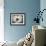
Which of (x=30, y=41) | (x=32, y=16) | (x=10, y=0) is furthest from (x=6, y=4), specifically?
(x=30, y=41)

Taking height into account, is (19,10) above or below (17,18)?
above

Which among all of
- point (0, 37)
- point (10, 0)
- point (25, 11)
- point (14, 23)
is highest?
point (10, 0)

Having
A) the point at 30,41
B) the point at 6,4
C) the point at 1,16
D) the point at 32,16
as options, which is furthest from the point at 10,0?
the point at 30,41

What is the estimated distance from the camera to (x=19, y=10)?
5770 mm

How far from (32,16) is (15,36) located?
3.67ft

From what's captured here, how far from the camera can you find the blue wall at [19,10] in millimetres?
5754

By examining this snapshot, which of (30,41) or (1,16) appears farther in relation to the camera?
(1,16)

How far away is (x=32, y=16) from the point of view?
5.81 meters

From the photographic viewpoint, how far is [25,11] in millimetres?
5785

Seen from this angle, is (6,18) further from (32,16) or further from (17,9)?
(32,16)

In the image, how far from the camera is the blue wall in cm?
575

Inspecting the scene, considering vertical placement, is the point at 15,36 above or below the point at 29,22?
below

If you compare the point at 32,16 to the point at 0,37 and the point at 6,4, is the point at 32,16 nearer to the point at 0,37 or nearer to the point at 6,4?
the point at 6,4

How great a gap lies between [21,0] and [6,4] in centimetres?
66
